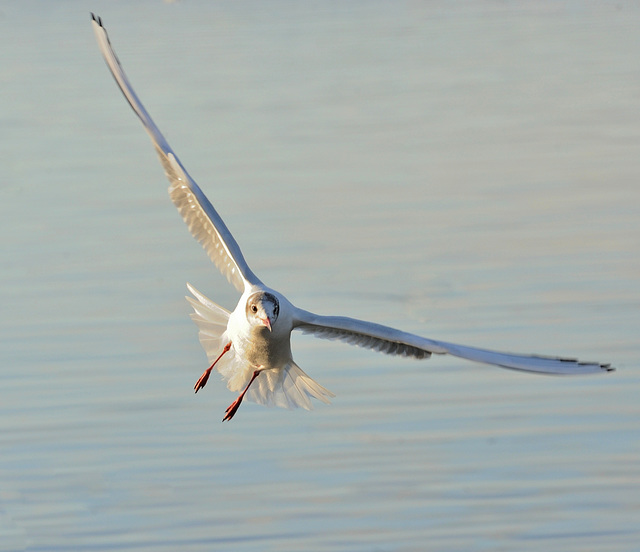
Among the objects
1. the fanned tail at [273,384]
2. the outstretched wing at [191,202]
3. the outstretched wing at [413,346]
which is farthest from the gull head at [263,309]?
the fanned tail at [273,384]

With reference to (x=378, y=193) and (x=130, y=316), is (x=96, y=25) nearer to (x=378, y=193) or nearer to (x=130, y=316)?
Answer: (x=130, y=316)

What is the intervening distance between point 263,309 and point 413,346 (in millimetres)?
852

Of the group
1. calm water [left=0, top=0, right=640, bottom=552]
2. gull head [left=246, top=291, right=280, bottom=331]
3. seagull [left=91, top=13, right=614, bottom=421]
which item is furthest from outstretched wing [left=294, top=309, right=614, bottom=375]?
calm water [left=0, top=0, right=640, bottom=552]

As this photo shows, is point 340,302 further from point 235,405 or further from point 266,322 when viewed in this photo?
point 266,322

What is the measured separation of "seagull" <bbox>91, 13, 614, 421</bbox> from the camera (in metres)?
7.50

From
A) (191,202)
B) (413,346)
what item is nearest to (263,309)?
(413,346)

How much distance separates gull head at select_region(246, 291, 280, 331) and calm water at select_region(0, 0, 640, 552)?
1.03 metres

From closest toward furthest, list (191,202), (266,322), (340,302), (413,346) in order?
(266,322) < (413,346) < (191,202) < (340,302)

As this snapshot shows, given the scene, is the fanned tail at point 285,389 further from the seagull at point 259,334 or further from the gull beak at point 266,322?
the gull beak at point 266,322

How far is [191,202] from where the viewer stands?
8.93 m

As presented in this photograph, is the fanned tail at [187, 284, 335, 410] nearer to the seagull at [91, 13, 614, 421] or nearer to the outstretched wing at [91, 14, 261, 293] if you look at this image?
the seagull at [91, 13, 614, 421]

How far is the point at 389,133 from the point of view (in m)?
17.7

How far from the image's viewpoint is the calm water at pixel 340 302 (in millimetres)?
7980

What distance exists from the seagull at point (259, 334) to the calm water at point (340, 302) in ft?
1.53
